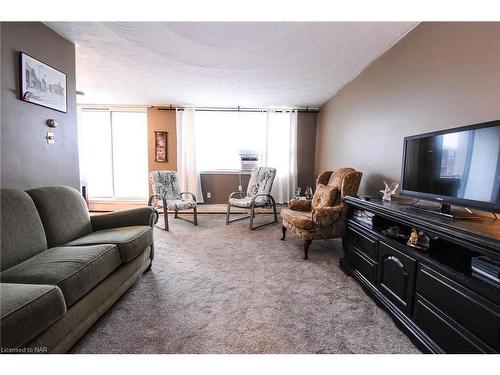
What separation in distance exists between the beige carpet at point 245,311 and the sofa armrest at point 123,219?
513 mm

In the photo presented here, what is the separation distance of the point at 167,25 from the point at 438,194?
2.53 meters

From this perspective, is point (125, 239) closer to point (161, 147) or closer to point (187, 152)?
point (187, 152)

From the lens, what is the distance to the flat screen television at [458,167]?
121 centimetres

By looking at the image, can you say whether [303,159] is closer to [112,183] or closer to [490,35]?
[490,35]

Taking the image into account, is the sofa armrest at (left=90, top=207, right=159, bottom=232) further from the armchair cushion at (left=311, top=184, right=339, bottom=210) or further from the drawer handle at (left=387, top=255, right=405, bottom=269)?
the drawer handle at (left=387, top=255, right=405, bottom=269)

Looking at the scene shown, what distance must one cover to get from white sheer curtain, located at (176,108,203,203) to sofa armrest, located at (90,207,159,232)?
296 cm

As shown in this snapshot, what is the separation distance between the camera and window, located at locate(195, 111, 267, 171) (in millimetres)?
5133

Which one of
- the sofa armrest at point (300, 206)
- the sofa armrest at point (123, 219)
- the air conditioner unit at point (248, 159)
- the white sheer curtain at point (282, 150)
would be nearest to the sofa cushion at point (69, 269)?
the sofa armrest at point (123, 219)

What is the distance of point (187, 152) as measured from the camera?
5.09m

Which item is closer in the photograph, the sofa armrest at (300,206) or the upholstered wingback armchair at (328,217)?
the upholstered wingback armchair at (328,217)

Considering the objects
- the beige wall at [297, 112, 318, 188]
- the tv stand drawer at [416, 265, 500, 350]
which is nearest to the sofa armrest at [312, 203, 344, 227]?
the tv stand drawer at [416, 265, 500, 350]

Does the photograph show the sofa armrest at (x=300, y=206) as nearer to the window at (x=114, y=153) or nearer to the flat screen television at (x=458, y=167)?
the flat screen television at (x=458, y=167)

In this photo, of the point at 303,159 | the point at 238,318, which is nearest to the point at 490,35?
the point at 238,318

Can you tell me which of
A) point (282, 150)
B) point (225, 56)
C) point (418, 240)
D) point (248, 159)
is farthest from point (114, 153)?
point (418, 240)
